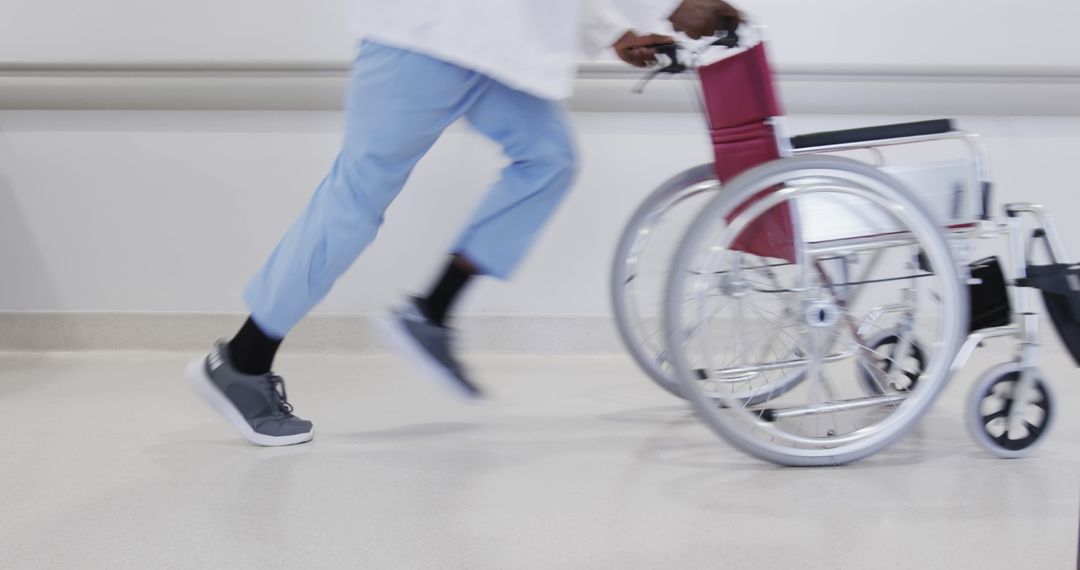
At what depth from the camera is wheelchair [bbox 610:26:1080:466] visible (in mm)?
1452

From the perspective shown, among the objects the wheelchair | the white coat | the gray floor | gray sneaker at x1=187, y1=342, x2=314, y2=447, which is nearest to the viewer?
the gray floor

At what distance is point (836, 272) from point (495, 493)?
0.67m

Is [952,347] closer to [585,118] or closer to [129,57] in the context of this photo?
[585,118]

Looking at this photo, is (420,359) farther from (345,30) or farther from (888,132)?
(345,30)

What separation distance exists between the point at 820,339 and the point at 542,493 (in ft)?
1.62

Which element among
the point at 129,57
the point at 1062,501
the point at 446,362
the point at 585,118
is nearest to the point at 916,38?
the point at 585,118

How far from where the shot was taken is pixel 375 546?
1.26 metres

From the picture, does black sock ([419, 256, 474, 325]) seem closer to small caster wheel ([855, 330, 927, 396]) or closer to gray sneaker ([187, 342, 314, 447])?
gray sneaker ([187, 342, 314, 447])

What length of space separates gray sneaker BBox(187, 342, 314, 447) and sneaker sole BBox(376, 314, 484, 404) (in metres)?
0.29

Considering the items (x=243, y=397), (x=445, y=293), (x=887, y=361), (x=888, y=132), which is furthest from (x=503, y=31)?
(x=887, y=361)

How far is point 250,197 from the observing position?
97.9 inches

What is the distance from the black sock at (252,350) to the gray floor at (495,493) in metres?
0.15

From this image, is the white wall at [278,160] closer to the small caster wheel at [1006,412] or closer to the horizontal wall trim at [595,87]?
the horizontal wall trim at [595,87]

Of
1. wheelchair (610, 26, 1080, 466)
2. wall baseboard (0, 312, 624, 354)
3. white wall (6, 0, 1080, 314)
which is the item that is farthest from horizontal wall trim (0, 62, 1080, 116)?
wheelchair (610, 26, 1080, 466)
